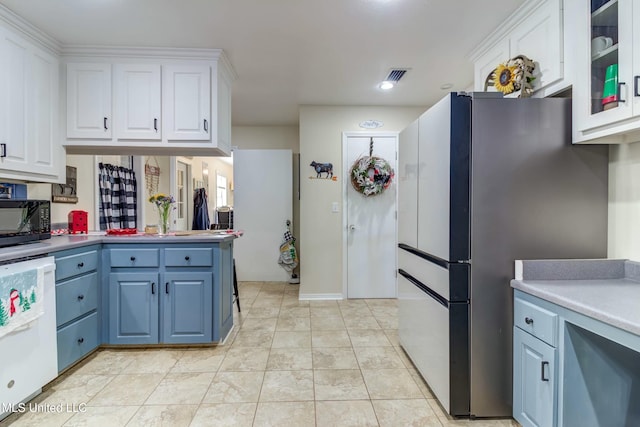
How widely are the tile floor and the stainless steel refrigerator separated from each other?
1.05ft

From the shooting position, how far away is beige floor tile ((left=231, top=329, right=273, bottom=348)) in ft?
8.80

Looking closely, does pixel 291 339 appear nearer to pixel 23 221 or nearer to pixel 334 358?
pixel 334 358

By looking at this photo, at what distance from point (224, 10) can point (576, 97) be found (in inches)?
85.8

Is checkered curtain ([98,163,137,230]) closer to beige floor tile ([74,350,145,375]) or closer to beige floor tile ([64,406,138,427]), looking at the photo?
beige floor tile ([74,350,145,375])

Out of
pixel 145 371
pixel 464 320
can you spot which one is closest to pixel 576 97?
pixel 464 320

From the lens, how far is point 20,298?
172 cm

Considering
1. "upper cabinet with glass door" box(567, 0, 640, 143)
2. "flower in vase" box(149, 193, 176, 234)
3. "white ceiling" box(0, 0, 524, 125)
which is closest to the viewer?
"upper cabinet with glass door" box(567, 0, 640, 143)

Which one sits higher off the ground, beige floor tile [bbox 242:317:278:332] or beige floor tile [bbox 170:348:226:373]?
beige floor tile [bbox 242:317:278:332]

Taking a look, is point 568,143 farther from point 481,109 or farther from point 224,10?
point 224,10

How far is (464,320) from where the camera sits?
66.4 inches

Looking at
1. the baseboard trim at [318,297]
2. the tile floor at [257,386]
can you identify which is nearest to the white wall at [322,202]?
the baseboard trim at [318,297]

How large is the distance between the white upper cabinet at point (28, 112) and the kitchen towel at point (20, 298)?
0.90 m

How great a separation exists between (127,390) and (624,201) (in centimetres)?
311

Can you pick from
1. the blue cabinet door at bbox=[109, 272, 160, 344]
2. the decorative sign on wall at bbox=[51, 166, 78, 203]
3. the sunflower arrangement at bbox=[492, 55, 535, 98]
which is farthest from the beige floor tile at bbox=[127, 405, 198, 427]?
the sunflower arrangement at bbox=[492, 55, 535, 98]
